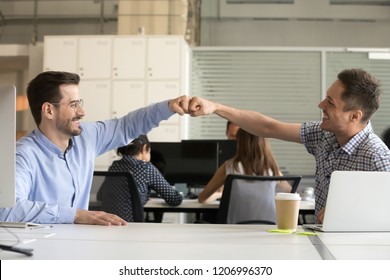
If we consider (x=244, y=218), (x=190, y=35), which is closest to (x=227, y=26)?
(x=190, y=35)

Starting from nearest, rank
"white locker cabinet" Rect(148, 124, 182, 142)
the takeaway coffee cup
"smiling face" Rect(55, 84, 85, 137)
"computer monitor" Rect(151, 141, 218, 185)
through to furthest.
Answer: the takeaway coffee cup < "smiling face" Rect(55, 84, 85, 137) < "computer monitor" Rect(151, 141, 218, 185) < "white locker cabinet" Rect(148, 124, 182, 142)

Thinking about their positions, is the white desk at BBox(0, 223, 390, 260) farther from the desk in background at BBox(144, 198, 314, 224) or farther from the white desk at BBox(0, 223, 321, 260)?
the desk in background at BBox(144, 198, 314, 224)

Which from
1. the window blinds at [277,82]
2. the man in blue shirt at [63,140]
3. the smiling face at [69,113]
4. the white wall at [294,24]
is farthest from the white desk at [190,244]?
the white wall at [294,24]

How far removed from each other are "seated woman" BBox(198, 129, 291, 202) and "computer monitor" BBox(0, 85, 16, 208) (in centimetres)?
234

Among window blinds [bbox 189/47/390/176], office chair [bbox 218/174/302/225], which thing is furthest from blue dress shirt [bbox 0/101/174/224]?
window blinds [bbox 189/47/390/176]

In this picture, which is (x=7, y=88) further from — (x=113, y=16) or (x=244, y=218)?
Answer: (x=113, y=16)

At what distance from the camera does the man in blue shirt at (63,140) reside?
2.65 metres

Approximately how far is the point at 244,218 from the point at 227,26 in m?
5.97

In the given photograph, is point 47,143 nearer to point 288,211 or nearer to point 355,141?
point 288,211

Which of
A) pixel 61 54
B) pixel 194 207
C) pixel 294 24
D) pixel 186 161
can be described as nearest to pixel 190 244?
pixel 194 207

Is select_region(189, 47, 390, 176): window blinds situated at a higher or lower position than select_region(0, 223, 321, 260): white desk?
higher

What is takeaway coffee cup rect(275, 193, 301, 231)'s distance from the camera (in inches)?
82.4

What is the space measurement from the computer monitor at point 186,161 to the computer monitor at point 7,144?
119 inches
